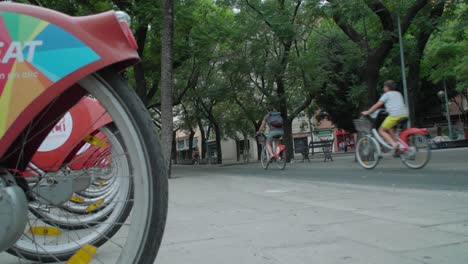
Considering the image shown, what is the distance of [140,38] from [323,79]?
10096mm

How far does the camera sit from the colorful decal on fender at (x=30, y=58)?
5.37ft

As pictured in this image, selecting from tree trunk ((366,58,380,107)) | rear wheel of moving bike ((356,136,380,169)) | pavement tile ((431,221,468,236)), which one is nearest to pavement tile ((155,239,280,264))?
pavement tile ((431,221,468,236))

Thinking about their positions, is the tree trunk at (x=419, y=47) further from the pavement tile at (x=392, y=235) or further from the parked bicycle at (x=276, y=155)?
the pavement tile at (x=392, y=235)

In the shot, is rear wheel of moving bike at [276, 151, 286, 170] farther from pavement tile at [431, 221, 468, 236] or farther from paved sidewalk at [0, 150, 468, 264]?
pavement tile at [431, 221, 468, 236]

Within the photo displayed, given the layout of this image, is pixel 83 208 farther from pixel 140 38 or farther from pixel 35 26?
pixel 140 38

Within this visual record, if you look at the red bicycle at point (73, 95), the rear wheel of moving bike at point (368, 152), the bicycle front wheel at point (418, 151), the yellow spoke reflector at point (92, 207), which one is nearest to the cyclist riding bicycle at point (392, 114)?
the bicycle front wheel at point (418, 151)

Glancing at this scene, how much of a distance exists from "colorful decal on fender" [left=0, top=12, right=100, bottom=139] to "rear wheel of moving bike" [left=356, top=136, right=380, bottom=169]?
8.11 meters

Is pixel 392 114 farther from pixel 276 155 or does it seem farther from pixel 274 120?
pixel 276 155

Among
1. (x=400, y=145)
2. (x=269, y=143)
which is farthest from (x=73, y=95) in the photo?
(x=269, y=143)

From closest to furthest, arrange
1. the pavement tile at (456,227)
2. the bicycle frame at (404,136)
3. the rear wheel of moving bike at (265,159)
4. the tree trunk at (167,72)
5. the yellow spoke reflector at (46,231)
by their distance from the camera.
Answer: the yellow spoke reflector at (46,231)
the pavement tile at (456,227)
the bicycle frame at (404,136)
the tree trunk at (167,72)
the rear wheel of moving bike at (265,159)

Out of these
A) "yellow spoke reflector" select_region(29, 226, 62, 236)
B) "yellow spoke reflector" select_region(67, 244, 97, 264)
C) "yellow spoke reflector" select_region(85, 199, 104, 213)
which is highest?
"yellow spoke reflector" select_region(85, 199, 104, 213)

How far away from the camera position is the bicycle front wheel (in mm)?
8244

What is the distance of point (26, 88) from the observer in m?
1.64

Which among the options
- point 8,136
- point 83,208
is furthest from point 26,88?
point 83,208
